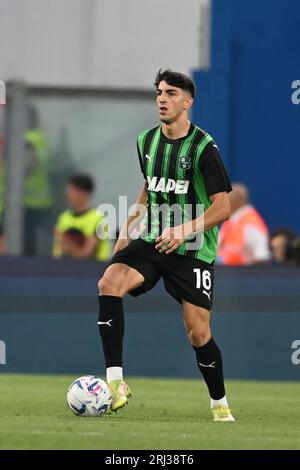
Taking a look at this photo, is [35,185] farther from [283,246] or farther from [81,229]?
[283,246]

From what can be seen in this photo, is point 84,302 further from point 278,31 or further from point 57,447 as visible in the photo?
point 57,447

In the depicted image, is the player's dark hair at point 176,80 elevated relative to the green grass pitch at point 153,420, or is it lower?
elevated

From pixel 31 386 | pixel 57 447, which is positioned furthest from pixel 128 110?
pixel 57 447

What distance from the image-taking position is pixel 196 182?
9625 millimetres

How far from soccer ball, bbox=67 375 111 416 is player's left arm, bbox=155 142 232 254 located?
3.05 ft

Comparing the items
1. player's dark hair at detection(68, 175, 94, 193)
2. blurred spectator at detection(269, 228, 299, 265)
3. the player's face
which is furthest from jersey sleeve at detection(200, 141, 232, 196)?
player's dark hair at detection(68, 175, 94, 193)

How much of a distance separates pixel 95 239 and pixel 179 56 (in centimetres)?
329

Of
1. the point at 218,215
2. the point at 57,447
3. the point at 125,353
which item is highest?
the point at 218,215

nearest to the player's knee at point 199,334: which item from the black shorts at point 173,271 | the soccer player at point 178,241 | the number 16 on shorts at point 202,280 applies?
the soccer player at point 178,241

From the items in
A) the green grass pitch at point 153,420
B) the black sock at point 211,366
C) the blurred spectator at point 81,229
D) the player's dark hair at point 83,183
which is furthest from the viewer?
the player's dark hair at point 83,183

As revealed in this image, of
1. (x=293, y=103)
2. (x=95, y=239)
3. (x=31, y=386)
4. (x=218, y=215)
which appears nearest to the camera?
(x=218, y=215)

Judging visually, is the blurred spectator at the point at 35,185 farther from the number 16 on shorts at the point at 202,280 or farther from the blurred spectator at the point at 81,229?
the number 16 on shorts at the point at 202,280

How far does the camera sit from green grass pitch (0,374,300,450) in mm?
7902

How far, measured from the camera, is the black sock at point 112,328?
31.1ft
